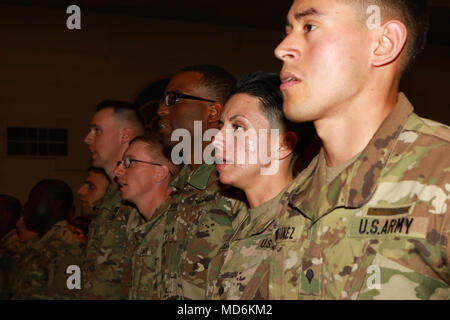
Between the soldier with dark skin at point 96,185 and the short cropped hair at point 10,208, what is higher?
the soldier with dark skin at point 96,185

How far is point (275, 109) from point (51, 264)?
2.28m

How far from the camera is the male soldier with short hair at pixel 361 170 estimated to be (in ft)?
3.26

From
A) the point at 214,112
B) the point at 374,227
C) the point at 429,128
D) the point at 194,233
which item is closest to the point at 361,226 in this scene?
the point at 374,227

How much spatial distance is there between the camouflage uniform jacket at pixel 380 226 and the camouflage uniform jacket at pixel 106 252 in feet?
6.10

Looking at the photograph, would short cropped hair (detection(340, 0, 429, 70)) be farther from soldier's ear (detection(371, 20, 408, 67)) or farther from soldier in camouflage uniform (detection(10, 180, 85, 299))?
soldier in camouflage uniform (detection(10, 180, 85, 299))

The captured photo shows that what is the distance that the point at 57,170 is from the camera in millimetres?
5602

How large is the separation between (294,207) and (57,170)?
15.4 feet

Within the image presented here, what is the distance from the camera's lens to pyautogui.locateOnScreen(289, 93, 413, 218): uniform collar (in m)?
1.11

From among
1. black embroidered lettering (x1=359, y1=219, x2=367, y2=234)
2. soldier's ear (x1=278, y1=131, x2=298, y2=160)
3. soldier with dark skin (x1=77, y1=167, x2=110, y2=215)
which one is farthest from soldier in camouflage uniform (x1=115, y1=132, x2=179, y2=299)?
black embroidered lettering (x1=359, y1=219, x2=367, y2=234)

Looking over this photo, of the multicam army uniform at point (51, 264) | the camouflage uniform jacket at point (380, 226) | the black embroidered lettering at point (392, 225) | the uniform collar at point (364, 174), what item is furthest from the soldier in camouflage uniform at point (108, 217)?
the black embroidered lettering at point (392, 225)

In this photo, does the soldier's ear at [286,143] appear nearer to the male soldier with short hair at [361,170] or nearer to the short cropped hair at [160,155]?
the male soldier with short hair at [361,170]

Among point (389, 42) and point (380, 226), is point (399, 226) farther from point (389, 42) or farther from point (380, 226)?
point (389, 42)
